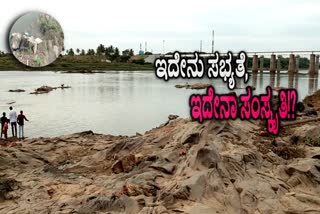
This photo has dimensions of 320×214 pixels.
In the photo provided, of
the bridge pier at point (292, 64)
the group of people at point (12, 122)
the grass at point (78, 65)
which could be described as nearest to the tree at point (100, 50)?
the grass at point (78, 65)

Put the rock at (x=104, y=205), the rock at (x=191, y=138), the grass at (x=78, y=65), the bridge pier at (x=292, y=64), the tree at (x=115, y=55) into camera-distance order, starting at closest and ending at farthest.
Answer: the rock at (x=104, y=205) → the rock at (x=191, y=138) → the bridge pier at (x=292, y=64) → the grass at (x=78, y=65) → the tree at (x=115, y=55)

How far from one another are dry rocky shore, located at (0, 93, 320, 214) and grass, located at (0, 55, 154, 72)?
366 ft

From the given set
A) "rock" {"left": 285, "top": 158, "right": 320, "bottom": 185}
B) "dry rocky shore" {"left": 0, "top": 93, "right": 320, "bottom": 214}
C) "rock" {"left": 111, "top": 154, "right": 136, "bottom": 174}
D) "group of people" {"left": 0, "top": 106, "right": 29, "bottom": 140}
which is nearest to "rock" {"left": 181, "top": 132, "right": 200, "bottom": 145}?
"dry rocky shore" {"left": 0, "top": 93, "right": 320, "bottom": 214}

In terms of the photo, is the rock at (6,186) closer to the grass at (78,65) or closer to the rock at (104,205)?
the rock at (104,205)

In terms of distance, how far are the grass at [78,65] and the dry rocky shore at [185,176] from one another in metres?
112

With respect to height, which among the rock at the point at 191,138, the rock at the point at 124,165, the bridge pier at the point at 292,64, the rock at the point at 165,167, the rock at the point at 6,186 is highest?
the bridge pier at the point at 292,64

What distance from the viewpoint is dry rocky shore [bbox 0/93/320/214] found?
985 centimetres

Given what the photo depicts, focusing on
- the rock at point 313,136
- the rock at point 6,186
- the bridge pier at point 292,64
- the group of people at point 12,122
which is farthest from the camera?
the bridge pier at point 292,64

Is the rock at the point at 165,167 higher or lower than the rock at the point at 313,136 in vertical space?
lower

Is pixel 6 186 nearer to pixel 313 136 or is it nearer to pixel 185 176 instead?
pixel 185 176

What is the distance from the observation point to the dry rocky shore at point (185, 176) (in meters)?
9.85

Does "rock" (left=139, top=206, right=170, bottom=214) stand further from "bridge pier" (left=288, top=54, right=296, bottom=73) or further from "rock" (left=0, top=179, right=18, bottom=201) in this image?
"bridge pier" (left=288, top=54, right=296, bottom=73)

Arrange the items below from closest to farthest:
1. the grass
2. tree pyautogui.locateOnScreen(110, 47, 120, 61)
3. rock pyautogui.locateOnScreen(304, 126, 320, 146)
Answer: rock pyautogui.locateOnScreen(304, 126, 320, 146)
the grass
tree pyautogui.locateOnScreen(110, 47, 120, 61)

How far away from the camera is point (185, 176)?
11.0 meters
